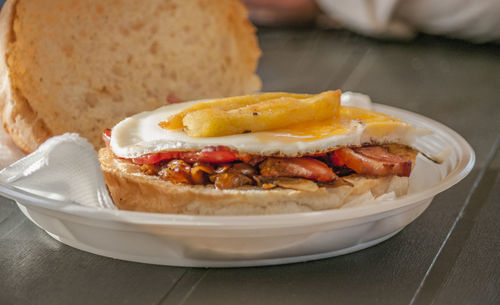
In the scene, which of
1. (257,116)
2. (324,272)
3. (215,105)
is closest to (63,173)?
(215,105)

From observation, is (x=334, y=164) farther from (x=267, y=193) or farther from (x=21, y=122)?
(x=21, y=122)

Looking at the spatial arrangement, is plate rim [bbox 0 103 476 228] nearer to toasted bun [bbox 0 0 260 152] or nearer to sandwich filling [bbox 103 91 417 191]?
sandwich filling [bbox 103 91 417 191]

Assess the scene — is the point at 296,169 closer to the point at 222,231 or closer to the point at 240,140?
the point at 240,140

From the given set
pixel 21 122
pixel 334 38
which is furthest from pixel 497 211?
pixel 334 38

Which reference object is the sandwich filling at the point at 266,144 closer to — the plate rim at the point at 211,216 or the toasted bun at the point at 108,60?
the plate rim at the point at 211,216

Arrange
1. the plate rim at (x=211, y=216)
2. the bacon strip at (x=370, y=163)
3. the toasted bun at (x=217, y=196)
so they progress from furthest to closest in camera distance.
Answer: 1. the bacon strip at (x=370, y=163)
2. the toasted bun at (x=217, y=196)
3. the plate rim at (x=211, y=216)

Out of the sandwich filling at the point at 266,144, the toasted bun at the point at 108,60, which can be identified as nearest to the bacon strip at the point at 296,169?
the sandwich filling at the point at 266,144

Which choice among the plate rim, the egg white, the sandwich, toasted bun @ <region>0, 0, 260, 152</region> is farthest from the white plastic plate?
toasted bun @ <region>0, 0, 260, 152</region>
